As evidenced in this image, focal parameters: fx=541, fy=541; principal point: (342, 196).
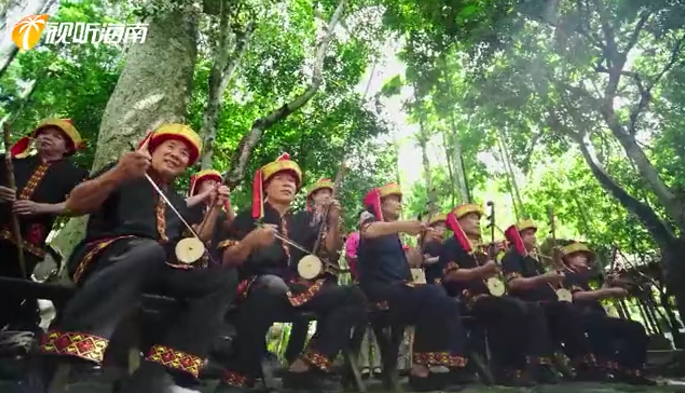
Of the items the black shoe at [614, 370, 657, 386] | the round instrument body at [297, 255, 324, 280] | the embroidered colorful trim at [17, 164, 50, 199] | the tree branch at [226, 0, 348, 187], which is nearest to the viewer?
the embroidered colorful trim at [17, 164, 50, 199]

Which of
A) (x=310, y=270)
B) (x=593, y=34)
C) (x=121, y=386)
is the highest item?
(x=593, y=34)

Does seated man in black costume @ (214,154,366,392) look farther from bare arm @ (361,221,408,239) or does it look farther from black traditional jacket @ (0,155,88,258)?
black traditional jacket @ (0,155,88,258)

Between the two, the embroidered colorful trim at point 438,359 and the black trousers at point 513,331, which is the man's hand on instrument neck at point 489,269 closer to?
the black trousers at point 513,331

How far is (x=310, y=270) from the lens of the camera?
369 centimetres

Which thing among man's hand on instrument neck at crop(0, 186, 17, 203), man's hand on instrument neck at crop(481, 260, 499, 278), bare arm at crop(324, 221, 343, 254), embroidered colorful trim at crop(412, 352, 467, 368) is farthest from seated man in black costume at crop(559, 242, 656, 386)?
man's hand on instrument neck at crop(0, 186, 17, 203)

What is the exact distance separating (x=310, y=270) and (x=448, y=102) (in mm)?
8425

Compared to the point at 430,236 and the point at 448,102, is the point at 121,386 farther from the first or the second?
the point at 448,102

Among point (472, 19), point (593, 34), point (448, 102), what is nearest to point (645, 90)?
point (593, 34)

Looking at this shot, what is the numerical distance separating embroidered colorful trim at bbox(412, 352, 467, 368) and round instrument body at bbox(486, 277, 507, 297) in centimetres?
79

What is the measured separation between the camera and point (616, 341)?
16.8 ft

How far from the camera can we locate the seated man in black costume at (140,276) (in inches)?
81.4

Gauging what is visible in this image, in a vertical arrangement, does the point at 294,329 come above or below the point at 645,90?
below

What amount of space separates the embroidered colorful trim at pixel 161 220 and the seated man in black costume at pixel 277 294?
0.56 meters

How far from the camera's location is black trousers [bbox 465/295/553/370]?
446 cm
